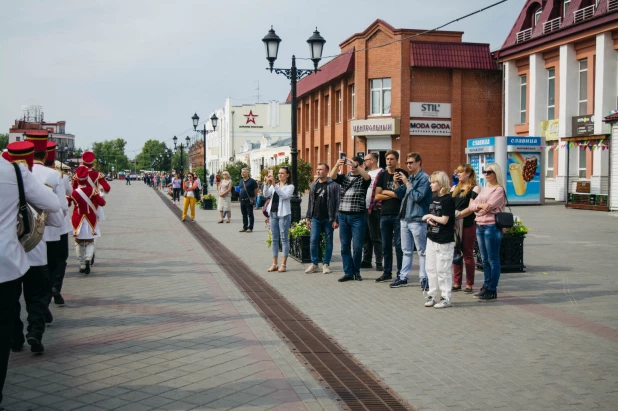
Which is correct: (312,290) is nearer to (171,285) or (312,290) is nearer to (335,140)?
(171,285)

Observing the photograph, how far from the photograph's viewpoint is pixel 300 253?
12469 millimetres

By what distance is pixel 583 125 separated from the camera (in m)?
31.4

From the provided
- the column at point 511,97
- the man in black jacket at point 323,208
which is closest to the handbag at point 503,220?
the man in black jacket at point 323,208

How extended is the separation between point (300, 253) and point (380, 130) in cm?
2609

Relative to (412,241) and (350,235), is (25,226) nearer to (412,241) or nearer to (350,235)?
(412,241)

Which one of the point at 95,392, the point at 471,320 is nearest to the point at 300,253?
the point at 471,320

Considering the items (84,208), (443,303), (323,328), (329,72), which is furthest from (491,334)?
(329,72)

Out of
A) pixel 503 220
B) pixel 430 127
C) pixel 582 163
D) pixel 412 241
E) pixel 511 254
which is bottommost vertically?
pixel 511 254

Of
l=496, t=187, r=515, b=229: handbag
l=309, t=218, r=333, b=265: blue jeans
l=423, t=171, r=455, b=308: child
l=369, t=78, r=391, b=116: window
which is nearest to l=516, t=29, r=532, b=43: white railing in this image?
l=369, t=78, r=391, b=116: window

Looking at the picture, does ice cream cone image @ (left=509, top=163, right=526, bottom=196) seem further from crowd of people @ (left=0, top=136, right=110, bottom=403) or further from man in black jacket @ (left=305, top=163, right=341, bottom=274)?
crowd of people @ (left=0, top=136, right=110, bottom=403)

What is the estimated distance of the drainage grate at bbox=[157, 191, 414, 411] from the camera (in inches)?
189

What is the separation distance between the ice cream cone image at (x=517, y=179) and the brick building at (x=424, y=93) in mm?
8178

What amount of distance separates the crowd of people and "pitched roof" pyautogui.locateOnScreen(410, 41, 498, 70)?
97.2 ft

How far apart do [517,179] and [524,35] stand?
11.5 m
